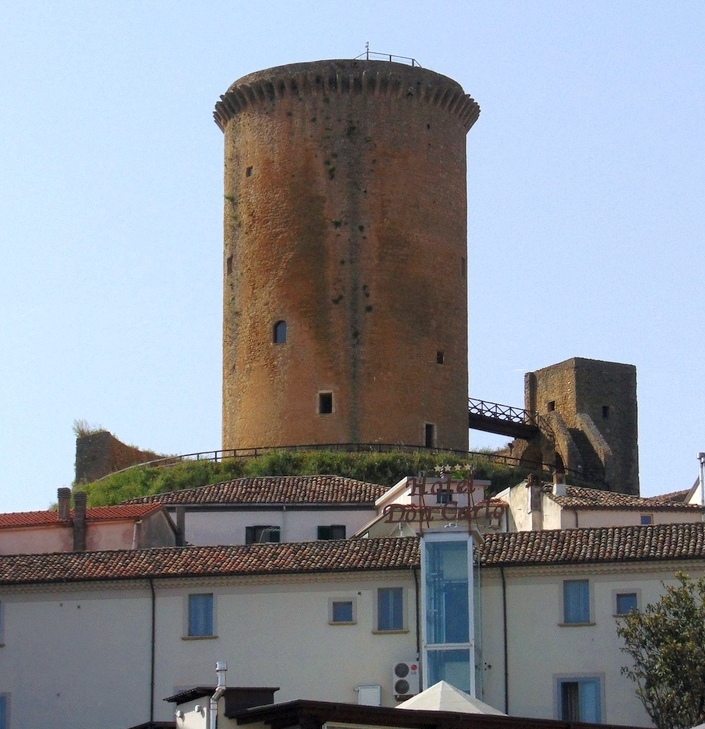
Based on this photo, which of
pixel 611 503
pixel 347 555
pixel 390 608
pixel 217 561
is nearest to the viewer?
pixel 390 608

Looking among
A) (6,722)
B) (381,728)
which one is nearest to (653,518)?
(6,722)

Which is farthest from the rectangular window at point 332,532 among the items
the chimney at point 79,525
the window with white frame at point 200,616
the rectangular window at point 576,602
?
the rectangular window at point 576,602

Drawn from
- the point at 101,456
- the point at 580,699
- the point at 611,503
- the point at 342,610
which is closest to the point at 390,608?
the point at 342,610

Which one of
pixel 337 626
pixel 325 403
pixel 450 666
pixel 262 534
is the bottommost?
pixel 450 666

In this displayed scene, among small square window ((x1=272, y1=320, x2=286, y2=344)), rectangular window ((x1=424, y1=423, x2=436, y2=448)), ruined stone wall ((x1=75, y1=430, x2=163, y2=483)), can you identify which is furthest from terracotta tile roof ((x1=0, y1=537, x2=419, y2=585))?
ruined stone wall ((x1=75, y1=430, x2=163, y2=483))

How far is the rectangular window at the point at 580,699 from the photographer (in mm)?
Answer: 39281

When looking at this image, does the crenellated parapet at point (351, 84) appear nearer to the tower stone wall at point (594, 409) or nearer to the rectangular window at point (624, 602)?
the tower stone wall at point (594, 409)

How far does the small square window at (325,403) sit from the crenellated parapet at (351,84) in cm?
866

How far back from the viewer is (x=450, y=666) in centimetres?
3981

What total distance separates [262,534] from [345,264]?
13978 mm

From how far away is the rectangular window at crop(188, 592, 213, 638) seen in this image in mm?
41188

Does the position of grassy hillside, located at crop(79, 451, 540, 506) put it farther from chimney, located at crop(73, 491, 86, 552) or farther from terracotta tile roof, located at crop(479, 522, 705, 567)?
terracotta tile roof, located at crop(479, 522, 705, 567)

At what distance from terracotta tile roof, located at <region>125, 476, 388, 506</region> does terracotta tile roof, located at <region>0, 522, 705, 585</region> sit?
29.4ft

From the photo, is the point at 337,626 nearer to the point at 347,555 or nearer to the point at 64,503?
the point at 347,555
